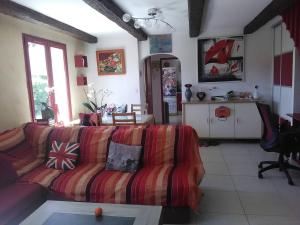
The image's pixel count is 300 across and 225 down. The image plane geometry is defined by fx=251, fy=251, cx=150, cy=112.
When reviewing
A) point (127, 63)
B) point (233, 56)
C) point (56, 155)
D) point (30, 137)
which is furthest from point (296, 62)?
point (30, 137)

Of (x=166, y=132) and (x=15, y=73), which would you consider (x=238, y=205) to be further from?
(x=15, y=73)

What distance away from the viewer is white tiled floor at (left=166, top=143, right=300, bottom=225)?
2.39 meters

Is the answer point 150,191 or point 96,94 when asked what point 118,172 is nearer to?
point 150,191

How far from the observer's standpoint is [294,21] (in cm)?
334

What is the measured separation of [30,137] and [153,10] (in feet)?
7.61

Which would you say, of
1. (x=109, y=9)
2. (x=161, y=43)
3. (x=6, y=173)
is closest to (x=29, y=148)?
(x=6, y=173)

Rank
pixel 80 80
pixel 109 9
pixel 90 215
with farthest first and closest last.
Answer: pixel 80 80 < pixel 109 9 < pixel 90 215

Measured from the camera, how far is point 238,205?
104 inches

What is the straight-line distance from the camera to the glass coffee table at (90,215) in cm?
169

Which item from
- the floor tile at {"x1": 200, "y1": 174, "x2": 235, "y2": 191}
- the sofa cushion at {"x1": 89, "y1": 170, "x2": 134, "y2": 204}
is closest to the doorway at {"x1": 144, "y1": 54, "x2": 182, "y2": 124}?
the floor tile at {"x1": 200, "y1": 174, "x2": 235, "y2": 191}

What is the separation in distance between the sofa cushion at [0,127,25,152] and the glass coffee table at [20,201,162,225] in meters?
1.20

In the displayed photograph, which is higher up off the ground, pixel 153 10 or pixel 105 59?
pixel 153 10

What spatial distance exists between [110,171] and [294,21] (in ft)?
10.00

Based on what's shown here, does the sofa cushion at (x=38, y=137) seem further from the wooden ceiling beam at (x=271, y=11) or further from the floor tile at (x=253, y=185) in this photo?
the wooden ceiling beam at (x=271, y=11)
